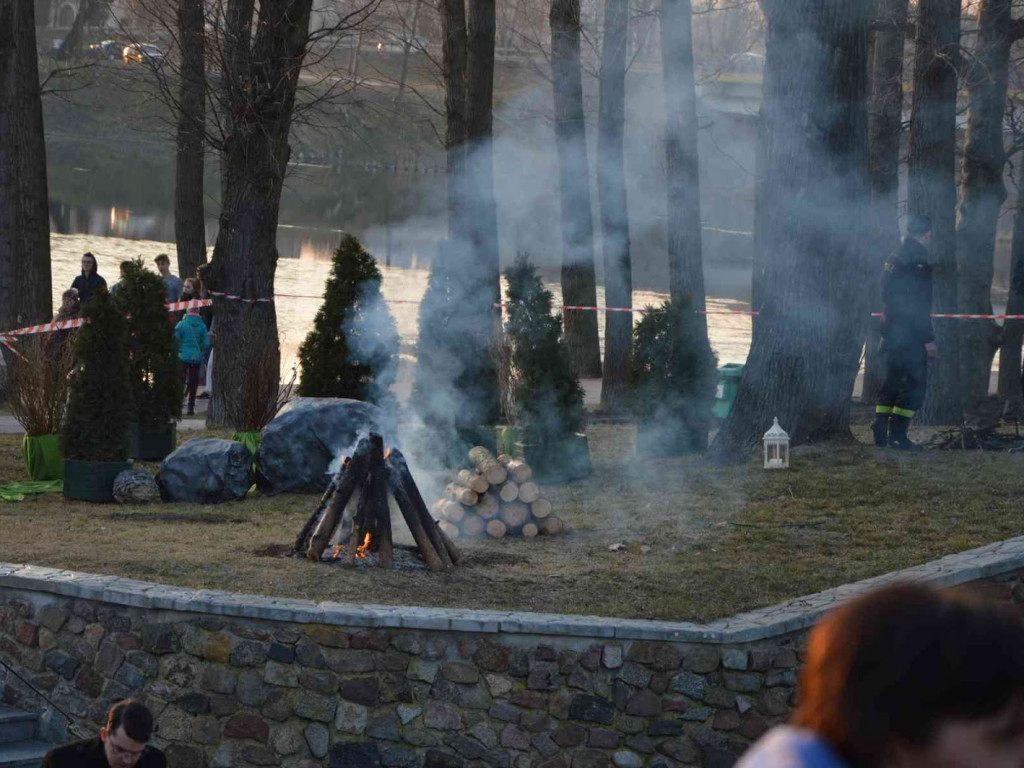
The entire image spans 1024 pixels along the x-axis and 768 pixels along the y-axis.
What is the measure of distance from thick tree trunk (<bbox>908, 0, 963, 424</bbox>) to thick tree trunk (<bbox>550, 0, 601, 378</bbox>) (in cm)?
449

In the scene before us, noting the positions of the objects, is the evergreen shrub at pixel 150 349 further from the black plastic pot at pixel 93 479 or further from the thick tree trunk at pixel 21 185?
the thick tree trunk at pixel 21 185

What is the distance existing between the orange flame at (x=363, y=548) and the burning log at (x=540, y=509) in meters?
1.43

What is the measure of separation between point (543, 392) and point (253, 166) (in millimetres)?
4304

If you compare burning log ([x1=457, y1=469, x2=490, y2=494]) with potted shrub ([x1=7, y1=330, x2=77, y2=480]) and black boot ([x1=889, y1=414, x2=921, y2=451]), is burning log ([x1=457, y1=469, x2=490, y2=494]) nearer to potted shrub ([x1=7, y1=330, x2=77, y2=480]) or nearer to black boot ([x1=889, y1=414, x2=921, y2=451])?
potted shrub ([x1=7, y1=330, x2=77, y2=480])

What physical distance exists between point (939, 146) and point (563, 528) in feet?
24.3

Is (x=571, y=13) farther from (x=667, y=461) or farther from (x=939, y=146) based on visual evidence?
(x=667, y=461)

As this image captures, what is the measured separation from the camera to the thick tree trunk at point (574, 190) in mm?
18406

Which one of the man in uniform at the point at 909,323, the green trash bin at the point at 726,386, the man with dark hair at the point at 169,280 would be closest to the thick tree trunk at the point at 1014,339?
the green trash bin at the point at 726,386

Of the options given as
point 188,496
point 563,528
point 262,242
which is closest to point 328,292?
point 262,242

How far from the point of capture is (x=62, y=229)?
41156 mm

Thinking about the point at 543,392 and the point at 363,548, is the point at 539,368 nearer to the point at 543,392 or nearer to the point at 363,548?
the point at 543,392

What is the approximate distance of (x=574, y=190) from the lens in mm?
19312

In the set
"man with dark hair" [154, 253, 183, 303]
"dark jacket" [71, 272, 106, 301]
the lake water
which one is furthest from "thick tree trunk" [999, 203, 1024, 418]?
"dark jacket" [71, 272, 106, 301]

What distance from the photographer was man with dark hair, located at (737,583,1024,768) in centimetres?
179
